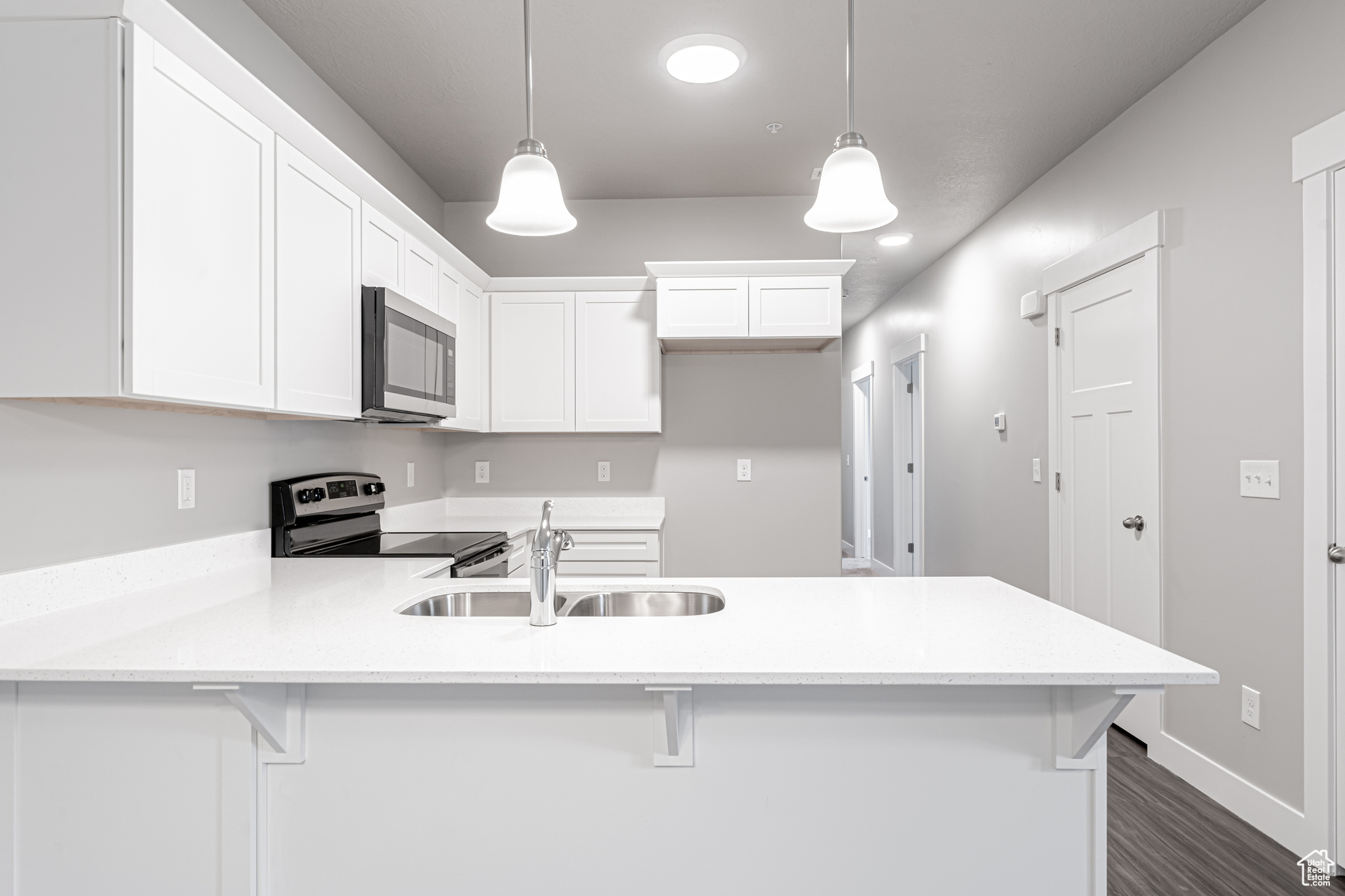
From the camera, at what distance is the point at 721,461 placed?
3801 millimetres

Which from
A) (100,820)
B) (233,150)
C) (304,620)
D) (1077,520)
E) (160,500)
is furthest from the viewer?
(1077,520)

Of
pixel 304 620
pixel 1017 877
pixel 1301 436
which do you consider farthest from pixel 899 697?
pixel 1301 436

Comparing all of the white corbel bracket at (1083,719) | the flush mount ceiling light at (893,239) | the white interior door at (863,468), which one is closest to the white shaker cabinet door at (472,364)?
the white corbel bracket at (1083,719)

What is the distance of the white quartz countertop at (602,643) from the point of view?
44.6 inches

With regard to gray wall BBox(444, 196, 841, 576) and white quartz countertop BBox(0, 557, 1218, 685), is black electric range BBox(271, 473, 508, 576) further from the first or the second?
gray wall BBox(444, 196, 841, 576)

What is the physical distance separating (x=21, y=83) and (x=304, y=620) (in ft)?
3.93

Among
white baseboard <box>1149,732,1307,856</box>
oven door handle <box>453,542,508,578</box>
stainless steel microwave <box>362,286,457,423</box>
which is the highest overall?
stainless steel microwave <box>362,286,457,423</box>

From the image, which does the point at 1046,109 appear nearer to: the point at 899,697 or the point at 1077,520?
the point at 1077,520

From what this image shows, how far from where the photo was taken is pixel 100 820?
4.17ft

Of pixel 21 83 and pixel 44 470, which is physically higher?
pixel 21 83

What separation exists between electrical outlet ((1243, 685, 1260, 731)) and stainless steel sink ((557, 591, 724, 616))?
6.43 feet

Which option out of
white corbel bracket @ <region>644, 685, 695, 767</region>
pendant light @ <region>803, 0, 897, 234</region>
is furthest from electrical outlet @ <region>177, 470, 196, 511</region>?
pendant light @ <region>803, 0, 897, 234</region>

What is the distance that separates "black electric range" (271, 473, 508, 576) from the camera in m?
2.26

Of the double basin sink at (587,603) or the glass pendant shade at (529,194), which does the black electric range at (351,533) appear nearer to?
the double basin sink at (587,603)
